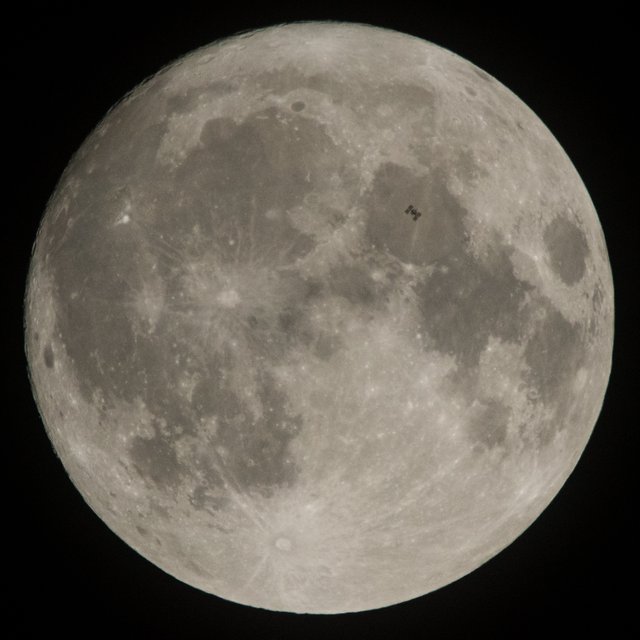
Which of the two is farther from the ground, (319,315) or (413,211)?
(413,211)

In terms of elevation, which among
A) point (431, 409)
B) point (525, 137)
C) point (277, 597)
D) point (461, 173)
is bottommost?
point (277, 597)

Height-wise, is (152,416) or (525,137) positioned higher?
(525,137)

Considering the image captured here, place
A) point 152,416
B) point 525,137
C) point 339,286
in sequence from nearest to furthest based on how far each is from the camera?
point 339,286 < point 152,416 < point 525,137

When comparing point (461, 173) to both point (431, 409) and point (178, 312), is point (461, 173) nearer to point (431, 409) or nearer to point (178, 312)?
point (431, 409)

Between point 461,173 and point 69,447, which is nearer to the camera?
point 461,173

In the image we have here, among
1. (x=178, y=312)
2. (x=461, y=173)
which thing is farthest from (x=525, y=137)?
(x=178, y=312)
